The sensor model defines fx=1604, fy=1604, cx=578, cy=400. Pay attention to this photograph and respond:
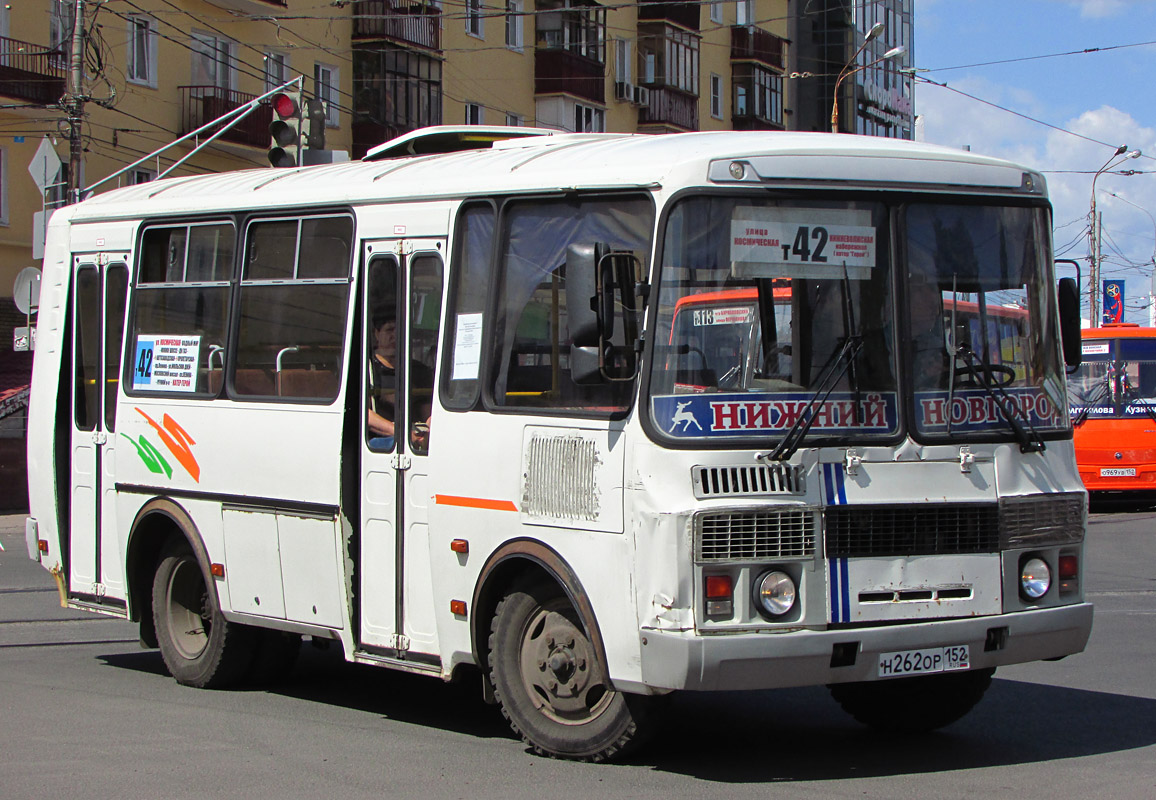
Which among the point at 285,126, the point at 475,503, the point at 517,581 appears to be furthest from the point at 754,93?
the point at 517,581

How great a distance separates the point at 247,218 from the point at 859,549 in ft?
14.0

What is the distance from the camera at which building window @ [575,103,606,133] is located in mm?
44656

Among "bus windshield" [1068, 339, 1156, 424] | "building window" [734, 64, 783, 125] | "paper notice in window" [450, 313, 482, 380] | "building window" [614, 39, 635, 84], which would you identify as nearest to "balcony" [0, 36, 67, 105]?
"bus windshield" [1068, 339, 1156, 424]

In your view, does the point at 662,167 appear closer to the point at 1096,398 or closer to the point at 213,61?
the point at 1096,398

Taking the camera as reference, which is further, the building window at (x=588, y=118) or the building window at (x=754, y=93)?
the building window at (x=754, y=93)

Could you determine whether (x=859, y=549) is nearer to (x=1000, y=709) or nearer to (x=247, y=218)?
(x=1000, y=709)

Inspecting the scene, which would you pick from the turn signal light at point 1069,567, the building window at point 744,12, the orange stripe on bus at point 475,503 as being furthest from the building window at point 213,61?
the turn signal light at point 1069,567

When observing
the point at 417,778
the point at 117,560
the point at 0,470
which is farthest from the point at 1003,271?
the point at 0,470

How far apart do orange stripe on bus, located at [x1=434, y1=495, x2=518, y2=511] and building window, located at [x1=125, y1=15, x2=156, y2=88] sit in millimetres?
27319

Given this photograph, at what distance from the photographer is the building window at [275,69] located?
36031mm

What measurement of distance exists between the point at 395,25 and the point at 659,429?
109 feet

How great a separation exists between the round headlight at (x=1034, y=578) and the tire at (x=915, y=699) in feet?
2.29

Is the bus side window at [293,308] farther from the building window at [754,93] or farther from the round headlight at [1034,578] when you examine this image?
the building window at [754,93]

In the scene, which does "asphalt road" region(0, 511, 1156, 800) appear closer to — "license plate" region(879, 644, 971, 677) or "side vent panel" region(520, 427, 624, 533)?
"license plate" region(879, 644, 971, 677)
